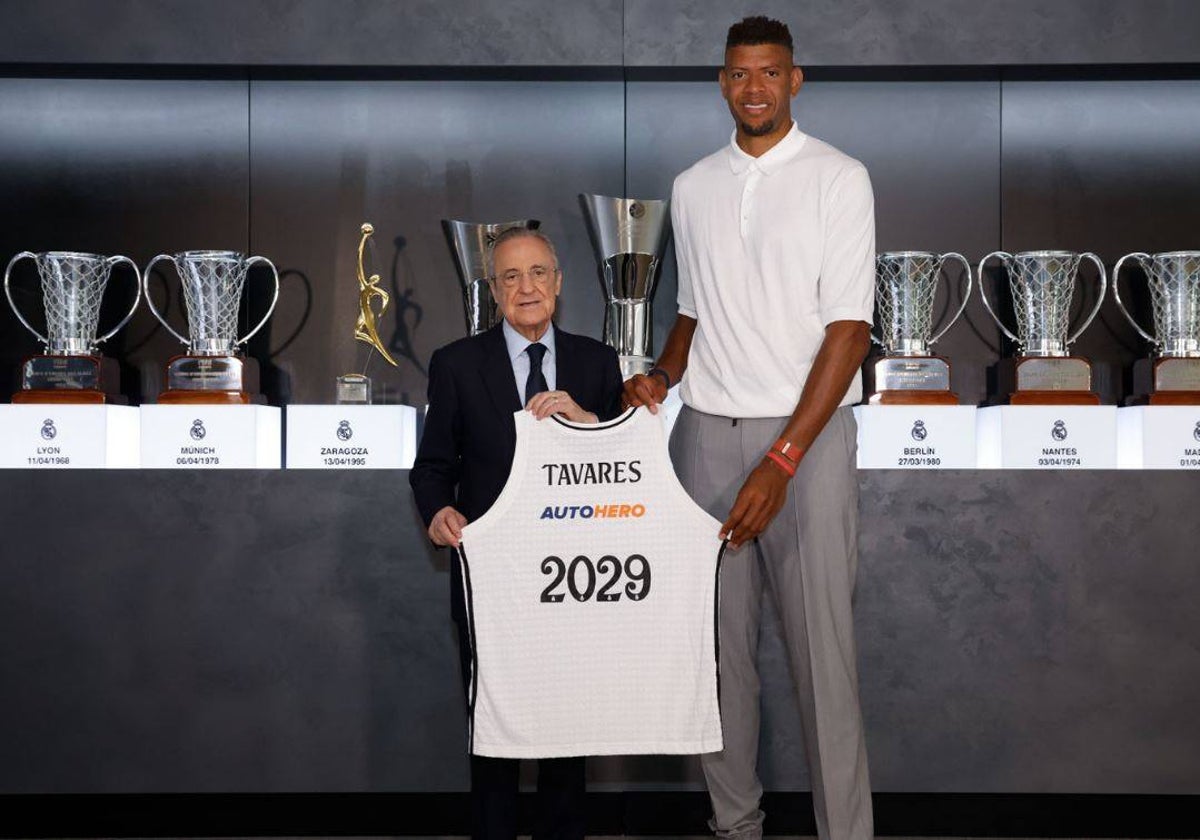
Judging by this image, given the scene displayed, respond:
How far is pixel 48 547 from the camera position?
8.68 ft

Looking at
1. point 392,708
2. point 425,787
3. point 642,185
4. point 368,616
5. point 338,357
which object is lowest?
point 425,787

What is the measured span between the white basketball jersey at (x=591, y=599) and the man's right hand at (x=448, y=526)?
0.05ft

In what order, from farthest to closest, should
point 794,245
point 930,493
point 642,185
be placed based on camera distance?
1. point 642,185
2. point 930,493
3. point 794,245

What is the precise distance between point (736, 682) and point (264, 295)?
5.83 ft

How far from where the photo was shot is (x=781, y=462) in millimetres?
1981

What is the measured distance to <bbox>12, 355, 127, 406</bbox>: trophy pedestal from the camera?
2854mm

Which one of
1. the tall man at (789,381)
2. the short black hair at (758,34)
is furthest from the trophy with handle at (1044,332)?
the short black hair at (758,34)

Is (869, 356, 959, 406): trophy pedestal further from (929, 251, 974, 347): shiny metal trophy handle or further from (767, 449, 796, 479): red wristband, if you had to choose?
(767, 449, 796, 479): red wristband

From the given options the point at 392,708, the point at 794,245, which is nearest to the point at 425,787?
the point at 392,708

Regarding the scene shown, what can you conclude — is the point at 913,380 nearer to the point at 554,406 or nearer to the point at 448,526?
the point at 554,406

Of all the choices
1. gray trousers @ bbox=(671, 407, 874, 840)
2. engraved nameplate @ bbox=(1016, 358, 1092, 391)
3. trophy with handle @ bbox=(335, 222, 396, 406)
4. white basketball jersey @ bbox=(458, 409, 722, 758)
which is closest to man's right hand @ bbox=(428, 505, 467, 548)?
white basketball jersey @ bbox=(458, 409, 722, 758)

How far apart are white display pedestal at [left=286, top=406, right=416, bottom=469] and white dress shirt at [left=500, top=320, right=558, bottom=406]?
31.5 inches

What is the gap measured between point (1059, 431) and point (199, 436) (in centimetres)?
187

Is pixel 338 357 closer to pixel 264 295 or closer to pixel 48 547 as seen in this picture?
pixel 264 295
